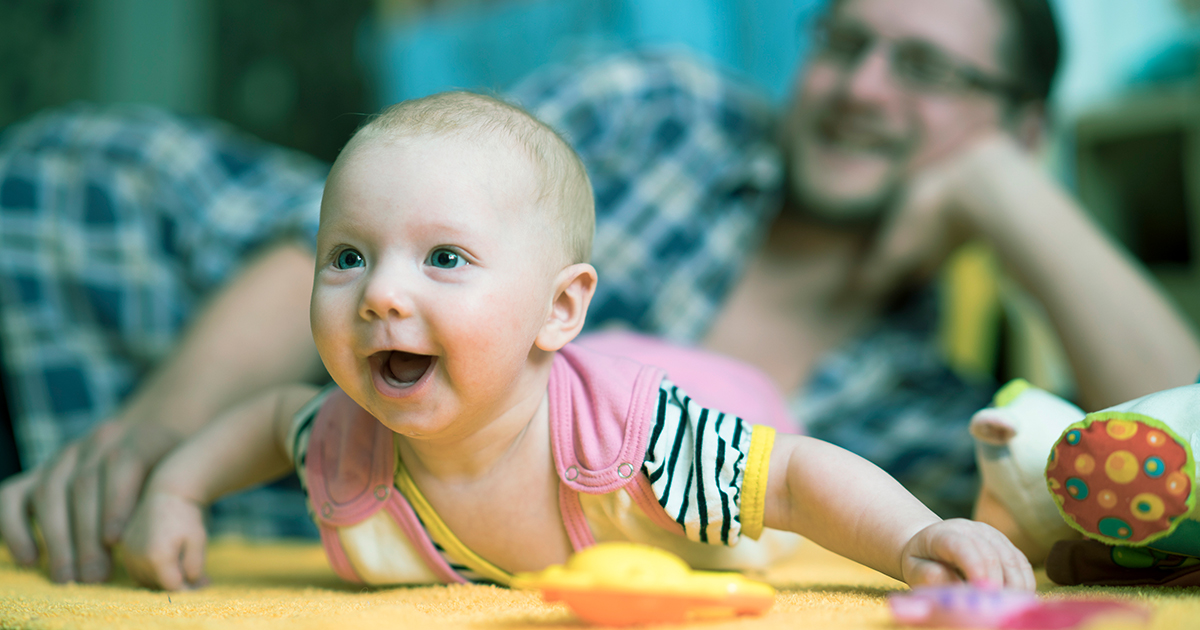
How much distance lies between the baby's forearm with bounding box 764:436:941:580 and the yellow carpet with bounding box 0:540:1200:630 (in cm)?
4

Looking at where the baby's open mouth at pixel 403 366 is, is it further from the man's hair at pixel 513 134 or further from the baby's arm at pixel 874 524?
the baby's arm at pixel 874 524

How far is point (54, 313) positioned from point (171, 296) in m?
0.14

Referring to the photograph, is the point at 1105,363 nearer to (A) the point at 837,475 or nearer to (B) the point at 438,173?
(A) the point at 837,475

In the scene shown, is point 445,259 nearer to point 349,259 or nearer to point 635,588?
point 349,259

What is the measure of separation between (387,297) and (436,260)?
0.16 ft

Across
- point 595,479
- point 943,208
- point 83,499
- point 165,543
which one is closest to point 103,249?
point 83,499

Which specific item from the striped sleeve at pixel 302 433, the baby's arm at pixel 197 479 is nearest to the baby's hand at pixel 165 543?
the baby's arm at pixel 197 479

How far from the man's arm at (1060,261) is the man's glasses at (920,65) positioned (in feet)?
0.32

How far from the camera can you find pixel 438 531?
2.21ft

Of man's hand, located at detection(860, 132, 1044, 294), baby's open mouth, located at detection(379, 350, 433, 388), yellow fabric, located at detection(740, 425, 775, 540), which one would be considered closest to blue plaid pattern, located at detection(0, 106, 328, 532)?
baby's open mouth, located at detection(379, 350, 433, 388)

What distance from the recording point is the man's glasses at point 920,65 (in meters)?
1.32

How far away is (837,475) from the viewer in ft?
1.96

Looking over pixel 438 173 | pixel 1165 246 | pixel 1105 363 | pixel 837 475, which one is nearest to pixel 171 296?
pixel 438 173

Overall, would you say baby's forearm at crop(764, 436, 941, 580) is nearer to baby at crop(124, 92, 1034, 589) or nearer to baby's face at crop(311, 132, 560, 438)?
baby at crop(124, 92, 1034, 589)
